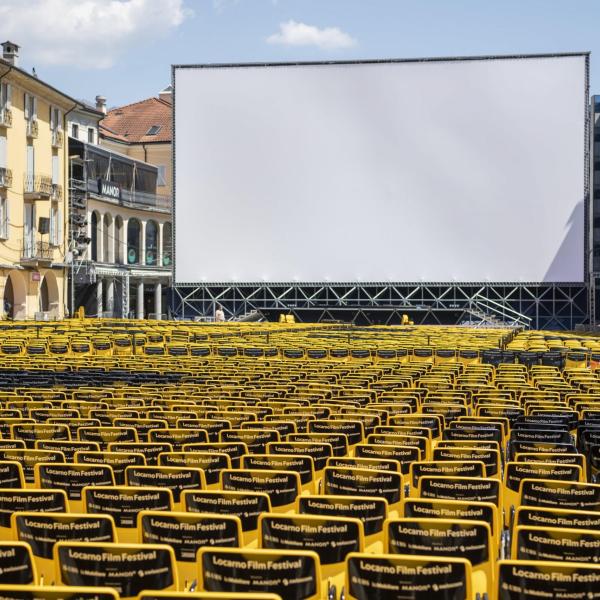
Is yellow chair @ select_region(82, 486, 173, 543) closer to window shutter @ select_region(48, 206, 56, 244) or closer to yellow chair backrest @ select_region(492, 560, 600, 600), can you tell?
yellow chair backrest @ select_region(492, 560, 600, 600)

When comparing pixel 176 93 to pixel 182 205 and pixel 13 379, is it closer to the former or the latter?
pixel 182 205

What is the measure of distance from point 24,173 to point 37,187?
0.94 metres

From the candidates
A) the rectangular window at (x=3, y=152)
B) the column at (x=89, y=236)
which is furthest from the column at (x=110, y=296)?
the rectangular window at (x=3, y=152)

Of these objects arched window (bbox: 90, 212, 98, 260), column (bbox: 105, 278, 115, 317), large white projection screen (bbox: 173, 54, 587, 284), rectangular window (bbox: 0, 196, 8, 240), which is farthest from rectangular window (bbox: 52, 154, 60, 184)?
column (bbox: 105, 278, 115, 317)

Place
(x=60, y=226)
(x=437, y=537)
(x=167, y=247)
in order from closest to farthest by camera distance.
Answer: (x=437, y=537) < (x=60, y=226) < (x=167, y=247)

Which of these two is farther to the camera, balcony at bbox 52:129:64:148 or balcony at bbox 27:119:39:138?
balcony at bbox 52:129:64:148

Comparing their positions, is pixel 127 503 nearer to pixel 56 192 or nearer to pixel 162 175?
pixel 56 192

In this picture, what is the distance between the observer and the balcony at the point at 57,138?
45938 mm

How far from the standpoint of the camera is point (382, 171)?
43.8 metres

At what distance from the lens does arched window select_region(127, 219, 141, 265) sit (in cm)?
5616

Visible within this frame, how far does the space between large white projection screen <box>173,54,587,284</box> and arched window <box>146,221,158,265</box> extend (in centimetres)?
1371

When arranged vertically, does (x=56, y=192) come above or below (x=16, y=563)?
above

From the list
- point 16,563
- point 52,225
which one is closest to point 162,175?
point 52,225

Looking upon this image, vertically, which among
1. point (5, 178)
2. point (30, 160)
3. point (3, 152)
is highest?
point (30, 160)
